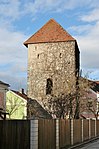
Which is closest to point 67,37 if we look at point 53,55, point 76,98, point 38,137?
point 53,55

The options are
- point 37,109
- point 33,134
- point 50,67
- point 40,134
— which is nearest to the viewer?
point 33,134

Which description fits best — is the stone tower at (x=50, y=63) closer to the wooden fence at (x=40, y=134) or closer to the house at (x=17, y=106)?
the house at (x=17, y=106)

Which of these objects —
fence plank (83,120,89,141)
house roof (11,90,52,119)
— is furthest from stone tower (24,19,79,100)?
fence plank (83,120,89,141)

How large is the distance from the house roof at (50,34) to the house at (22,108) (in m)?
8.88

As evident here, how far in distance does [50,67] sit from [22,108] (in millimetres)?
8055

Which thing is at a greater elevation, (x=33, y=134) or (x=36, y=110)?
(x=33, y=134)

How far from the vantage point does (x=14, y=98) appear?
6234cm

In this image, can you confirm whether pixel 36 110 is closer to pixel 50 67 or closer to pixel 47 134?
pixel 50 67

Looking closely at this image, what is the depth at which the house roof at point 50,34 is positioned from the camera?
59.2 meters

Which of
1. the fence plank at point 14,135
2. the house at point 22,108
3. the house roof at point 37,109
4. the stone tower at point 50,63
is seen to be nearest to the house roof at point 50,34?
the stone tower at point 50,63

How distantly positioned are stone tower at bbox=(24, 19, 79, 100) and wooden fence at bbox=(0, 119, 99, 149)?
2782cm

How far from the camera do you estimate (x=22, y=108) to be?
60.2 m

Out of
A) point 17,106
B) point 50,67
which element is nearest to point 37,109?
point 17,106

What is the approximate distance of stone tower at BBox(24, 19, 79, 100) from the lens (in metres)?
57.2
